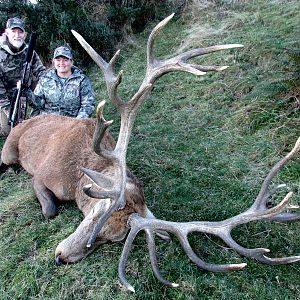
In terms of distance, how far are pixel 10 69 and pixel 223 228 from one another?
15.9ft

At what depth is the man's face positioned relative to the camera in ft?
22.1

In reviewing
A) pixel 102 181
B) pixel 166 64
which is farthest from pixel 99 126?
pixel 166 64

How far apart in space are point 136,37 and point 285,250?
7.08m

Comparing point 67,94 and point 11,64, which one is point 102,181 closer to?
point 67,94

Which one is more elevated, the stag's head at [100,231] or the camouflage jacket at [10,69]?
the camouflage jacket at [10,69]

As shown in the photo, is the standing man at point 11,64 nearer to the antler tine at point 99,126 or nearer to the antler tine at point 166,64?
the antler tine at point 166,64

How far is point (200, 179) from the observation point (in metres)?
4.77

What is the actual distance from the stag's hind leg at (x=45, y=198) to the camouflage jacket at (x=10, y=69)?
2.56 metres

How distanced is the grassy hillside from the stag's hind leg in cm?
10

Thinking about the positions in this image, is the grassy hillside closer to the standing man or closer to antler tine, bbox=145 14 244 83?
antler tine, bbox=145 14 244 83

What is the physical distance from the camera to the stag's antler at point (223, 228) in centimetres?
324

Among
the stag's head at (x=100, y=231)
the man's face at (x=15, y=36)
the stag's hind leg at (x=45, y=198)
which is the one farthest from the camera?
the man's face at (x=15, y=36)

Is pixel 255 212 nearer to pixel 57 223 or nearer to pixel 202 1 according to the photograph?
pixel 57 223

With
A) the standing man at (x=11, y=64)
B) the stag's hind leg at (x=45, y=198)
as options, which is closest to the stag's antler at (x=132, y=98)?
the stag's hind leg at (x=45, y=198)
